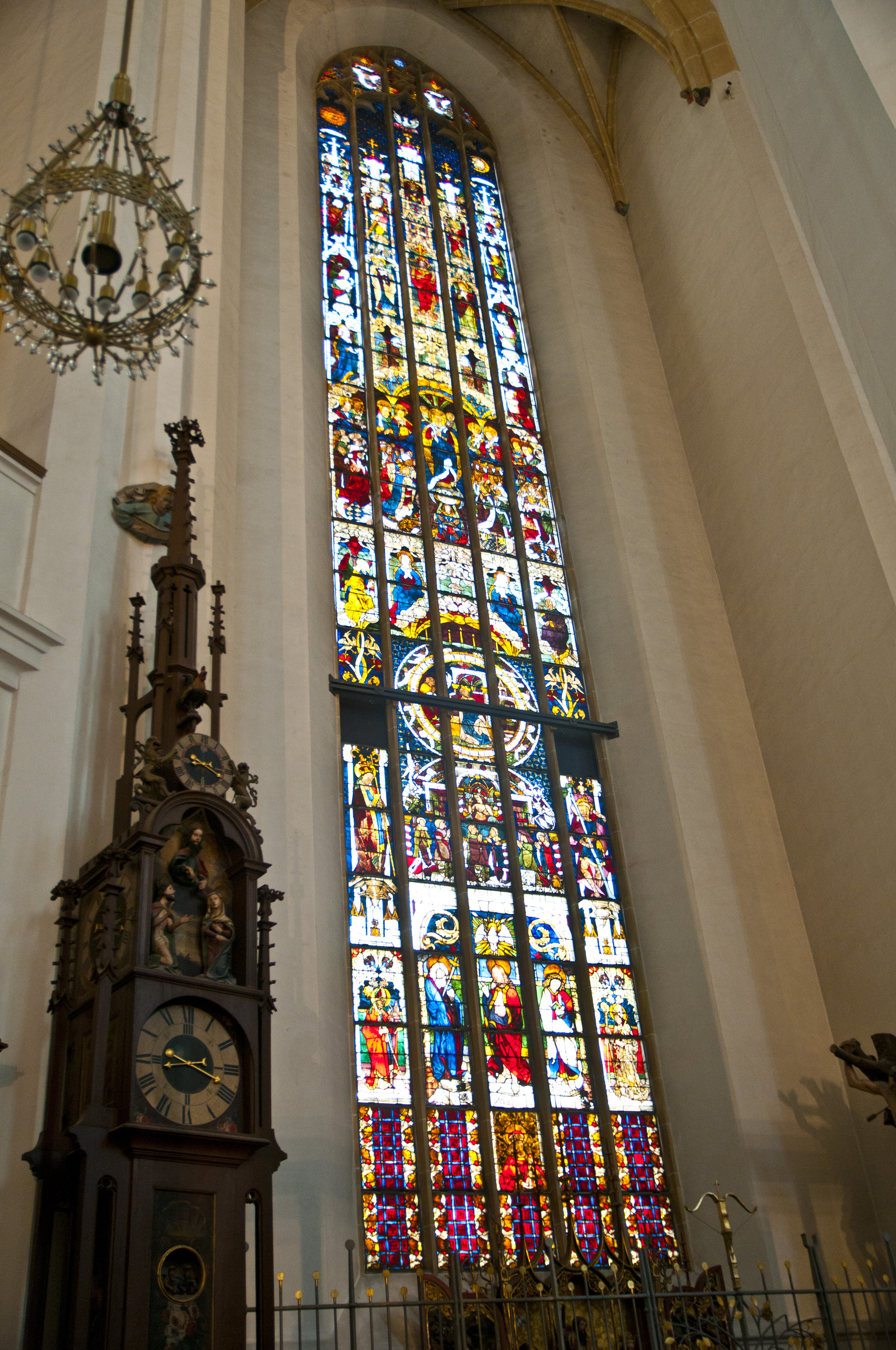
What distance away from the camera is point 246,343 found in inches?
404

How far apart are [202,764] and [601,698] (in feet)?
17.0

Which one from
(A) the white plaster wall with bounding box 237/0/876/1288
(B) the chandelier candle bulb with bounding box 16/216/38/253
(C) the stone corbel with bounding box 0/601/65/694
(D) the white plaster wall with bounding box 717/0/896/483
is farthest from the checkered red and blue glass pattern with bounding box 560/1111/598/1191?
(B) the chandelier candle bulb with bounding box 16/216/38/253

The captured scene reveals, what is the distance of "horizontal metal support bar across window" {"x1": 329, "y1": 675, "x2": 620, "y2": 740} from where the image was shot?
30.3ft

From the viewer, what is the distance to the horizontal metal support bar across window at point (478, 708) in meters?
9.24

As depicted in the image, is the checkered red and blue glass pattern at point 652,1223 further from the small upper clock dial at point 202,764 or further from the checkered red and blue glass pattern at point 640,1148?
the small upper clock dial at point 202,764

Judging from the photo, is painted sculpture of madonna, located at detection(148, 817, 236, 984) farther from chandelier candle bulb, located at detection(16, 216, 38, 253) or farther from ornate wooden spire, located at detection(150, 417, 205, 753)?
chandelier candle bulb, located at detection(16, 216, 38, 253)

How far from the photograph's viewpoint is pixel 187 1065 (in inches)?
195

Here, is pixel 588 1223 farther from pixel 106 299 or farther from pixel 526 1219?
pixel 106 299

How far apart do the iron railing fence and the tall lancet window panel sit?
0.91 feet

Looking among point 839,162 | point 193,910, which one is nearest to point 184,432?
point 193,910

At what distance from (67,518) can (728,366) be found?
6.56 meters

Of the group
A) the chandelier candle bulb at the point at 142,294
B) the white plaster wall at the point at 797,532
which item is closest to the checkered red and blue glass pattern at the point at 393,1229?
the white plaster wall at the point at 797,532

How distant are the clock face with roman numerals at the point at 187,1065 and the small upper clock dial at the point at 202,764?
3.34 ft

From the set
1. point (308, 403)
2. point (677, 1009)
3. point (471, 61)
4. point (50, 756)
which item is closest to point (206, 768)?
point (50, 756)
